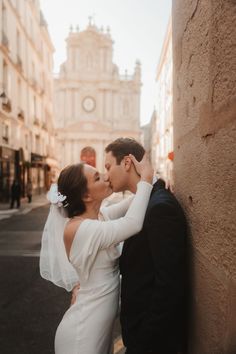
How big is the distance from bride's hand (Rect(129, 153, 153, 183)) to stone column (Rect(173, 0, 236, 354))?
289 millimetres

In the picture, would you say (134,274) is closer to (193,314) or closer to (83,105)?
(193,314)

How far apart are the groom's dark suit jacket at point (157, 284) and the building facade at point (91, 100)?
163ft

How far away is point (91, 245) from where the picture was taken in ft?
7.41

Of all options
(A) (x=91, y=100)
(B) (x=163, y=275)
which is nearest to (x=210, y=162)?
(B) (x=163, y=275)

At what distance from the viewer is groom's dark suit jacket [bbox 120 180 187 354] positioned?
5.80 feet

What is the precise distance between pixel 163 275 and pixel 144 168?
792 mm

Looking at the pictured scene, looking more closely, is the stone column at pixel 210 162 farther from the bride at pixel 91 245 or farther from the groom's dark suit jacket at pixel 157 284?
the bride at pixel 91 245

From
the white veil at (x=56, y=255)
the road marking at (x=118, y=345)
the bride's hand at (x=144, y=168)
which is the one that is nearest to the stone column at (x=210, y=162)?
the bride's hand at (x=144, y=168)

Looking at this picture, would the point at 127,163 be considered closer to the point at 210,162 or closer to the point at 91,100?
the point at 210,162

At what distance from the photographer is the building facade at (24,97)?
21219mm

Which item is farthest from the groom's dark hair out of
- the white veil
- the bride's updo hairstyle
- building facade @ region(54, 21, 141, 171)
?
building facade @ region(54, 21, 141, 171)

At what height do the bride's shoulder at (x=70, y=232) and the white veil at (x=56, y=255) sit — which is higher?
the bride's shoulder at (x=70, y=232)

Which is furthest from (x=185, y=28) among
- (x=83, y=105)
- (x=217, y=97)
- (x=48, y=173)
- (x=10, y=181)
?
(x=83, y=105)

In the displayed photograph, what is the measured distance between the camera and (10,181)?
21.8 meters
